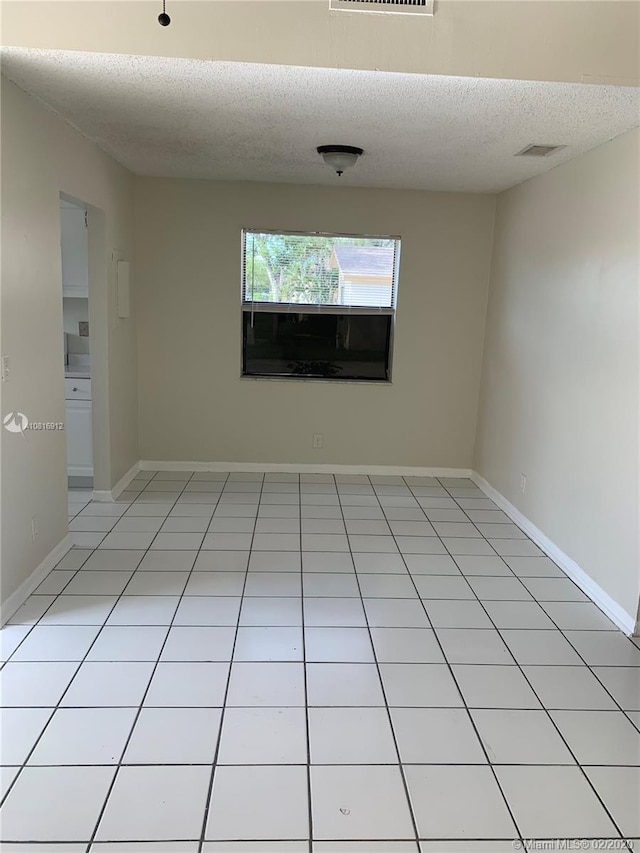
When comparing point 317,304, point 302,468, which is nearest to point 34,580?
point 302,468

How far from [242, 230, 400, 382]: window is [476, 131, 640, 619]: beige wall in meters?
0.96

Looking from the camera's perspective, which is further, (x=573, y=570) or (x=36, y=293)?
(x=573, y=570)

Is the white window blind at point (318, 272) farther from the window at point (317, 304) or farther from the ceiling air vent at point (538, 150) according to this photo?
the ceiling air vent at point (538, 150)

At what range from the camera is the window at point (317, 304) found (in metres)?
4.77

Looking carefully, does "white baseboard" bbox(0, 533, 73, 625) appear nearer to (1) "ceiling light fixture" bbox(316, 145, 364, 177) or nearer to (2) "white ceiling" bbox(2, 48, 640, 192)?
(2) "white ceiling" bbox(2, 48, 640, 192)

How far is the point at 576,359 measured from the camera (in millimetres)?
3389

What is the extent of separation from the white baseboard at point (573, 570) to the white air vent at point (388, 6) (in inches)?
108

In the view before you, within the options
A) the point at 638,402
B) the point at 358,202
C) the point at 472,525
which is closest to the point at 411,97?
the point at 638,402

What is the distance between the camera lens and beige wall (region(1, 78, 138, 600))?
2574mm

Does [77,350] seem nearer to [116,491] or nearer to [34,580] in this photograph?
[116,491]

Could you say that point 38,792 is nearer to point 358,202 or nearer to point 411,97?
point 411,97

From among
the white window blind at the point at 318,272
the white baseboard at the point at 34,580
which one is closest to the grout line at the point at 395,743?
the white baseboard at the point at 34,580

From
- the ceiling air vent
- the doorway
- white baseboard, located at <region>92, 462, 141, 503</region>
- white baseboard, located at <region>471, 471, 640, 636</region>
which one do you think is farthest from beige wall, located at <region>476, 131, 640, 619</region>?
the doorway

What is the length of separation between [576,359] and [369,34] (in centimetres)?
201
